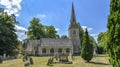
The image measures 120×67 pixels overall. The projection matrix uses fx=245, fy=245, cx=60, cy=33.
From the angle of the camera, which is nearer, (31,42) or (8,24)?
(8,24)

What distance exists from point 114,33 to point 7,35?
5050 centimetres

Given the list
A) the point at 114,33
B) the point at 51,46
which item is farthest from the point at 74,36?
the point at 114,33

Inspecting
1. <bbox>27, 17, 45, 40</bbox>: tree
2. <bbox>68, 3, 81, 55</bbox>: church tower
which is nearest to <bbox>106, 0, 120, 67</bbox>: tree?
<bbox>68, 3, 81, 55</bbox>: church tower

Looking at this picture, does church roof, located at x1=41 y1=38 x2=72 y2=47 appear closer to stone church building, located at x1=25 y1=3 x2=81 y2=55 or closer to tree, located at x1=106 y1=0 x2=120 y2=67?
stone church building, located at x1=25 y1=3 x2=81 y2=55

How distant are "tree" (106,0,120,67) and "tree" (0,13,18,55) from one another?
158 ft

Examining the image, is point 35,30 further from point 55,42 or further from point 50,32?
point 55,42

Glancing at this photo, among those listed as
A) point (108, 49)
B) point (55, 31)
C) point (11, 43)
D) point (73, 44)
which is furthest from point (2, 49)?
point (108, 49)

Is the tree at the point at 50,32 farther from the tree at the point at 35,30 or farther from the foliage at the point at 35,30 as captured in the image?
the tree at the point at 35,30

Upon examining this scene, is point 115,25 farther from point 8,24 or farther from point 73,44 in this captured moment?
point 73,44

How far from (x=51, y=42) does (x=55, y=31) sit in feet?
54.8

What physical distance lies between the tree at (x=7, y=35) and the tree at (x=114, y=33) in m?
48.1

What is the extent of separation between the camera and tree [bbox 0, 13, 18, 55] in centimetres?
5897

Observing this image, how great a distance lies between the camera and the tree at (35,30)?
8950 centimetres

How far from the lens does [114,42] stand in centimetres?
1189
